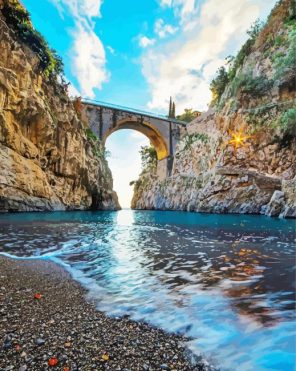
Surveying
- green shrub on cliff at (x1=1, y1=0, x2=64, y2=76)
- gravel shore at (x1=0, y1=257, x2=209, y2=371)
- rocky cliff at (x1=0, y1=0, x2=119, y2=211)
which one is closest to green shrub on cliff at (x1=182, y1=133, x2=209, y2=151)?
rocky cliff at (x1=0, y1=0, x2=119, y2=211)

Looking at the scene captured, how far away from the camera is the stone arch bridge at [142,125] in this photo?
133 ft

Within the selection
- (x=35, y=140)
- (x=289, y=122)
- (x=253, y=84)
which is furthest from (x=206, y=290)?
(x=253, y=84)

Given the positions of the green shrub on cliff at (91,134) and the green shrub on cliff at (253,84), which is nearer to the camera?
the green shrub on cliff at (253,84)

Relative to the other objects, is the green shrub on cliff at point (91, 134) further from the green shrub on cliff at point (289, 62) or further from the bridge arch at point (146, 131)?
the green shrub on cliff at point (289, 62)

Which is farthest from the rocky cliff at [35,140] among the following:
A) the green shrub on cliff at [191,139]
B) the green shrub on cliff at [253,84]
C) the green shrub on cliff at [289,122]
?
the green shrub on cliff at [289,122]

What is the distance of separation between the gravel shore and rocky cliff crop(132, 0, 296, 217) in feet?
61.7

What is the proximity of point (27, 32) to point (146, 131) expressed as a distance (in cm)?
2620

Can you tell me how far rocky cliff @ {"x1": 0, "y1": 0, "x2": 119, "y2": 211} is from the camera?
1944 cm

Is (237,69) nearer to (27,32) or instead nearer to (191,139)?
(191,139)

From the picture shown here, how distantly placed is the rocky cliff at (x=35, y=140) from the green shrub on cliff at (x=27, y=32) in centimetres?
29

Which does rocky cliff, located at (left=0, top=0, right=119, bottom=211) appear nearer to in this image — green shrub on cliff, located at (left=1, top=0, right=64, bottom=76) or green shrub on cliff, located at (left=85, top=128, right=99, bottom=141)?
green shrub on cliff, located at (left=1, top=0, right=64, bottom=76)

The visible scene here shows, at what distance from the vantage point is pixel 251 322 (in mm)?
2768

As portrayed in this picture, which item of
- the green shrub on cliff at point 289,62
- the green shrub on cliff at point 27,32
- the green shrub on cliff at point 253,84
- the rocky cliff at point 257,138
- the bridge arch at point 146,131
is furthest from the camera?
the bridge arch at point 146,131

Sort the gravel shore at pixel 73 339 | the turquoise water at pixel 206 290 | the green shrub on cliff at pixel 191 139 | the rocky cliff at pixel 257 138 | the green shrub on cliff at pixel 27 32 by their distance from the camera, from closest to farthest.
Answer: the gravel shore at pixel 73 339 < the turquoise water at pixel 206 290 < the green shrub on cliff at pixel 27 32 < the rocky cliff at pixel 257 138 < the green shrub on cliff at pixel 191 139
